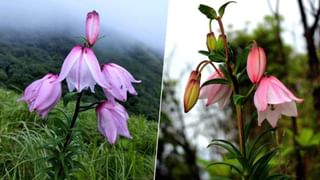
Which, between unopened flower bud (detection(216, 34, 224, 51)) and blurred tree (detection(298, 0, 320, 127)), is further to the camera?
blurred tree (detection(298, 0, 320, 127))

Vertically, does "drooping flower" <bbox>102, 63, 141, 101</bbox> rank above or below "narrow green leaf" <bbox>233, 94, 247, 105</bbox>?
above

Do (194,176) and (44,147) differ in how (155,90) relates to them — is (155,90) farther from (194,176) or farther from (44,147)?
(194,176)

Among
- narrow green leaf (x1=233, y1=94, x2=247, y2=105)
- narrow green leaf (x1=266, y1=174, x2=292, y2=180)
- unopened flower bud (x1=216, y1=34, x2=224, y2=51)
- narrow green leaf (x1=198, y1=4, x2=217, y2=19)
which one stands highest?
narrow green leaf (x1=198, y1=4, x2=217, y2=19)

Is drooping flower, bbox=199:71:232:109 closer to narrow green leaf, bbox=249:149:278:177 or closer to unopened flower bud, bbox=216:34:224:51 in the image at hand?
unopened flower bud, bbox=216:34:224:51

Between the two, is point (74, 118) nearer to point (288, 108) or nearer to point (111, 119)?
point (111, 119)

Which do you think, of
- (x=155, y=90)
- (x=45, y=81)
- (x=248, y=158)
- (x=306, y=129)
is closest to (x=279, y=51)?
(x=306, y=129)

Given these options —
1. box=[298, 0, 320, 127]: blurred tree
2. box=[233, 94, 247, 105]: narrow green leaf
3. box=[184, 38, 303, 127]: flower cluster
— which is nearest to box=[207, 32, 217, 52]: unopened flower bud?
box=[184, 38, 303, 127]: flower cluster
